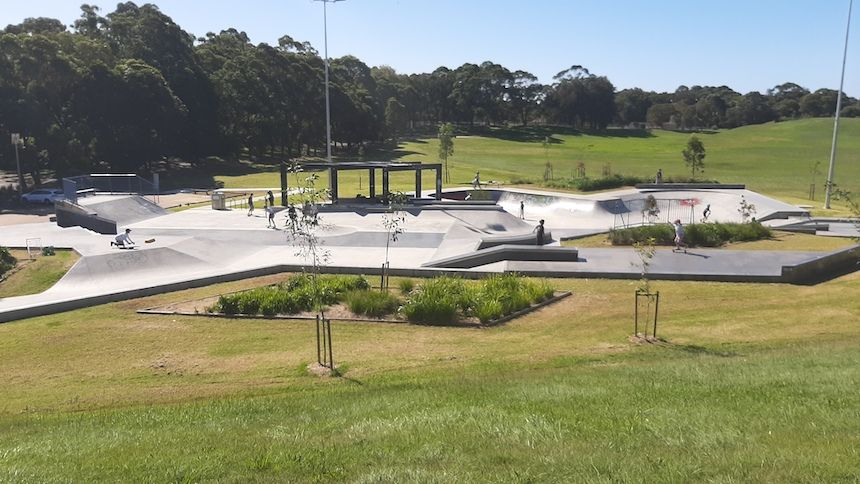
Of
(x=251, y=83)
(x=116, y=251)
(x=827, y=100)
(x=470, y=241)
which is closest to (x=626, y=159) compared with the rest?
(x=251, y=83)

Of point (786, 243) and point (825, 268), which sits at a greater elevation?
point (825, 268)

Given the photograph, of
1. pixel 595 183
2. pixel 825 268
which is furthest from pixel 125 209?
pixel 825 268

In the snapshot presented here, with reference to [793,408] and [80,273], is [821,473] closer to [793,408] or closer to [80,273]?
[793,408]

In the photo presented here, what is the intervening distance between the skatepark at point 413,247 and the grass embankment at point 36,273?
0.56 m

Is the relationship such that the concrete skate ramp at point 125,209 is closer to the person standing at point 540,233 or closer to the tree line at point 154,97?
the tree line at point 154,97

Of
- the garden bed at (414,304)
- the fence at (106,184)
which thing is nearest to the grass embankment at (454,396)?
the garden bed at (414,304)

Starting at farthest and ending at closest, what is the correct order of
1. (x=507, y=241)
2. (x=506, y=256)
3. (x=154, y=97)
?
1. (x=154, y=97)
2. (x=507, y=241)
3. (x=506, y=256)

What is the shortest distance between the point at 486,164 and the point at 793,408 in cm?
6397

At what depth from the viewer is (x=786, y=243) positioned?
24.6 metres

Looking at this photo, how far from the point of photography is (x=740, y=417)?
23.9 ft

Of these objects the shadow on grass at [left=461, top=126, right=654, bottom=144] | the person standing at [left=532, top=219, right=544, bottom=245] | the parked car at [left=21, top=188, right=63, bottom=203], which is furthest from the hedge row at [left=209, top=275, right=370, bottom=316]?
the shadow on grass at [left=461, top=126, right=654, bottom=144]

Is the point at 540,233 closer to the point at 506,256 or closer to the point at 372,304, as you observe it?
the point at 506,256

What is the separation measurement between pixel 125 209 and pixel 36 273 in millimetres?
12182

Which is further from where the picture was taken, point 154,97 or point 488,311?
point 154,97
